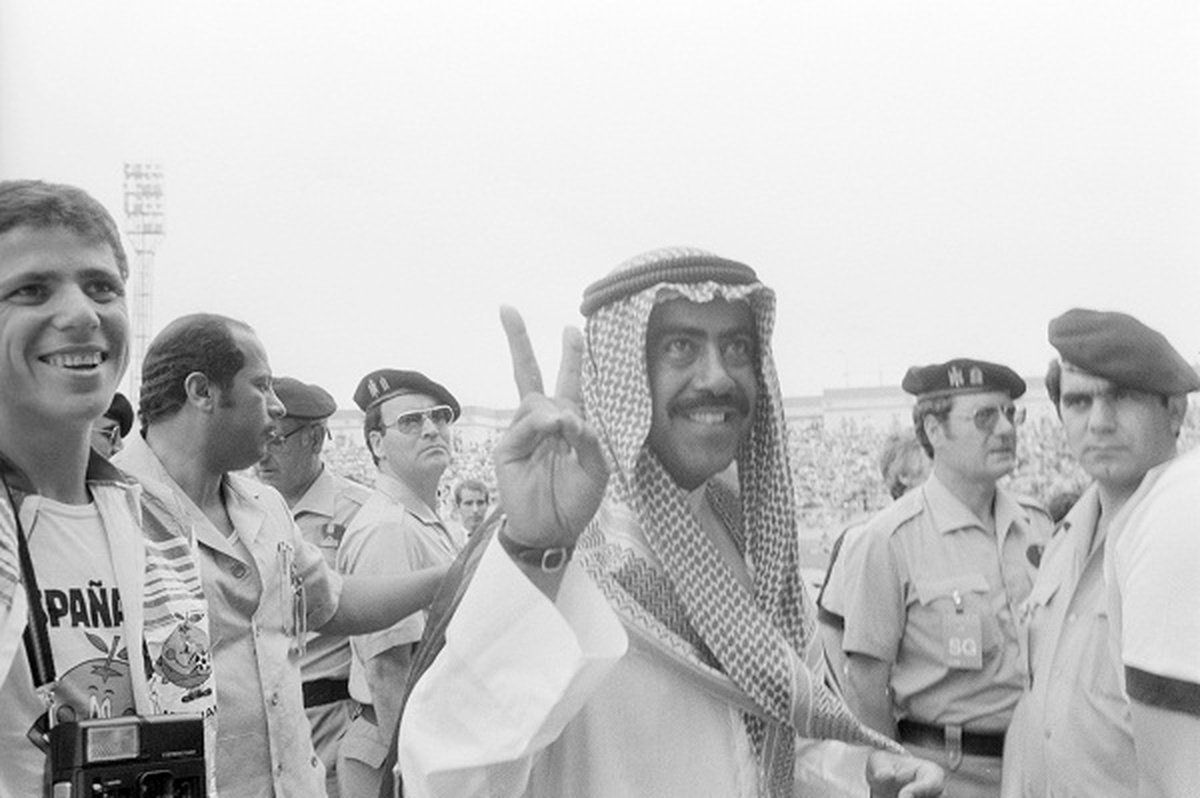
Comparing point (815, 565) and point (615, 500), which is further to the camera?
point (815, 565)

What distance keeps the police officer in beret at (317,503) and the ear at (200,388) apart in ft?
2.88

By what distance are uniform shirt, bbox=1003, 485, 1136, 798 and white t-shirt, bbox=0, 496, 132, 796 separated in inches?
60.1

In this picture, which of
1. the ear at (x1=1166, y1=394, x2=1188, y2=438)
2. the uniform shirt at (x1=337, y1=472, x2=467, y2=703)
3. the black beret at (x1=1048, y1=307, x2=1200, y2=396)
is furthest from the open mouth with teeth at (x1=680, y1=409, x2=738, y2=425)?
the uniform shirt at (x1=337, y1=472, x2=467, y2=703)

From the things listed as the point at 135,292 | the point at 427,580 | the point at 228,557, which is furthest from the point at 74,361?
the point at 135,292

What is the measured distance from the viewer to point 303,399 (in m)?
3.55

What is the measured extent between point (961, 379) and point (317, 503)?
76.0 inches

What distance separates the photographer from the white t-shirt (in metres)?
1.42

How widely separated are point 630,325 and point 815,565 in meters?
1.91

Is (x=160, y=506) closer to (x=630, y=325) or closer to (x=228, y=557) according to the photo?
(x=228, y=557)

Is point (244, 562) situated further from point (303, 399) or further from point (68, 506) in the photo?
point (303, 399)

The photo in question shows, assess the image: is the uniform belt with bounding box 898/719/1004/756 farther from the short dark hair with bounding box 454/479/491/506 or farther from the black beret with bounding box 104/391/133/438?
the black beret with bounding box 104/391/133/438

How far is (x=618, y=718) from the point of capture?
1332 millimetres

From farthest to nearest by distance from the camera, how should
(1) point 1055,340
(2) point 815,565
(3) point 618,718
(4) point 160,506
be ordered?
(2) point 815,565, (1) point 1055,340, (4) point 160,506, (3) point 618,718

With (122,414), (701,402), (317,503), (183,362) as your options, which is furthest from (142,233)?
(701,402)
